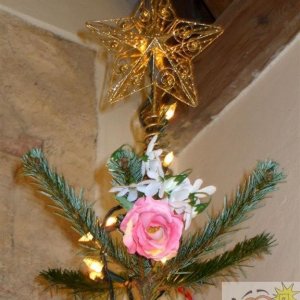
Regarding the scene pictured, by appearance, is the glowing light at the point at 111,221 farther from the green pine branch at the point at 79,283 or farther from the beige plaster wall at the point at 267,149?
the beige plaster wall at the point at 267,149

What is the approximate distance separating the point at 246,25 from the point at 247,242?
627 mm

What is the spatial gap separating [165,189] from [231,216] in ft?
0.33

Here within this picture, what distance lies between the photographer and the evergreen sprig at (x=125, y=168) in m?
0.87

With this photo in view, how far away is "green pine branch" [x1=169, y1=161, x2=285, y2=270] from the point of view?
85 centimetres


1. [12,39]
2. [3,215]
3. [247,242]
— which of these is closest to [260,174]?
[247,242]

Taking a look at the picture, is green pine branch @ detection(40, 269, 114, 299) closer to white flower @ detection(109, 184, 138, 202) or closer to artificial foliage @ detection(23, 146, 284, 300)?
artificial foliage @ detection(23, 146, 284, 300)

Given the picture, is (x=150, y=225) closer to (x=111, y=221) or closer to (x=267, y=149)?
(x=111, y=221)

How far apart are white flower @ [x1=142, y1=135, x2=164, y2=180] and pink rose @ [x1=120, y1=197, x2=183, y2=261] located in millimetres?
42

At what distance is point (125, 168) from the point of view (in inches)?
34.1

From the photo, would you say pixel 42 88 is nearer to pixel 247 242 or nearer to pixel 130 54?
pixel 130 54

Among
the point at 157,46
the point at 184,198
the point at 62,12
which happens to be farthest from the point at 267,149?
the point at 62,12

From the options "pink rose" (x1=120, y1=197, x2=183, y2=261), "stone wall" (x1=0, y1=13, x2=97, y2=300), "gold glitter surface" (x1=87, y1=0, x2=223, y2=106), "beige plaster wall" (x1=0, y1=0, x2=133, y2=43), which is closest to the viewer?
"pink rose" (x1=120, y1=197, x2=183, y2=261)

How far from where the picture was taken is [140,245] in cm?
80

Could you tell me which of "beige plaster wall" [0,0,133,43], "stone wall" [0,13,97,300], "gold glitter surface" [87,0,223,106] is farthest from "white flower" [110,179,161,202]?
"beige plaster wall" [0,0,133,43]
